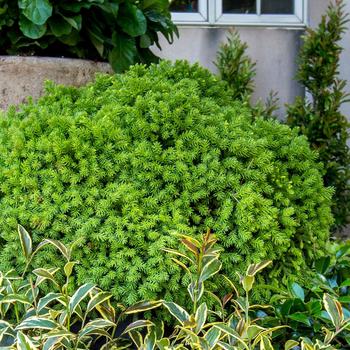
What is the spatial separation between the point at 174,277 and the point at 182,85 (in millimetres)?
725

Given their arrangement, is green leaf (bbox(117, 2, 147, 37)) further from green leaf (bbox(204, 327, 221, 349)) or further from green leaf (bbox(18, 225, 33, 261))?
green leaf (bbox(204, 327, 221, 349))

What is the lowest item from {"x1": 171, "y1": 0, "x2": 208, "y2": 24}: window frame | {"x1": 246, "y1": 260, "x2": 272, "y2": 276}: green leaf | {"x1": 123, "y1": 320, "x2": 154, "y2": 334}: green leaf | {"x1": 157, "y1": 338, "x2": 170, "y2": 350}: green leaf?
{"x1": 157, "y1": 338, "x2": 170, "y2": 350}: green leaf

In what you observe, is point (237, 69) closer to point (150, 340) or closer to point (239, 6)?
point (239, 6)

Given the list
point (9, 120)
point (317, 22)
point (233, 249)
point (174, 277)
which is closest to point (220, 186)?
point (233, 249)

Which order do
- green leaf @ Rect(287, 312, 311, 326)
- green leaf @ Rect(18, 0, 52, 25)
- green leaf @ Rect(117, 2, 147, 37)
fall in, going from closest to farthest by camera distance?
green leaf @ Rect(287, 312, 311, 326) < green leaf @ Rect(18, 0, 52, 25) < green leaf @ Rect(117, 2, 147, 37)

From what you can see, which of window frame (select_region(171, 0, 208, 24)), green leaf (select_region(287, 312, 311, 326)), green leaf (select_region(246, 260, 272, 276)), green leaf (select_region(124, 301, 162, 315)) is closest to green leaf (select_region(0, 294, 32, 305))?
green leaf (select_region(124, 301, 162, 315))

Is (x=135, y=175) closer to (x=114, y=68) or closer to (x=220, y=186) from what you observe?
(x=220, y=186)

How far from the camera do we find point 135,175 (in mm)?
1704

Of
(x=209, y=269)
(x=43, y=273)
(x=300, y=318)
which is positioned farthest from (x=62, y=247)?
(x=300, y=318)

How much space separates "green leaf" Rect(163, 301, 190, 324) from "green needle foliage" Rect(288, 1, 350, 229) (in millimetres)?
2643

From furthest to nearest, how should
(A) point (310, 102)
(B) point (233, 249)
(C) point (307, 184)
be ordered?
1. (A) point (310, 102)
2. (C) point (307, 184)
3. (B) point (233, 249)

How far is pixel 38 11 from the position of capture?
2.15 metres

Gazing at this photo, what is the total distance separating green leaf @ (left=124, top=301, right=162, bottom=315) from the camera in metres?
1.53

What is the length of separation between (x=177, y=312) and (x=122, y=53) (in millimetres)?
1336
